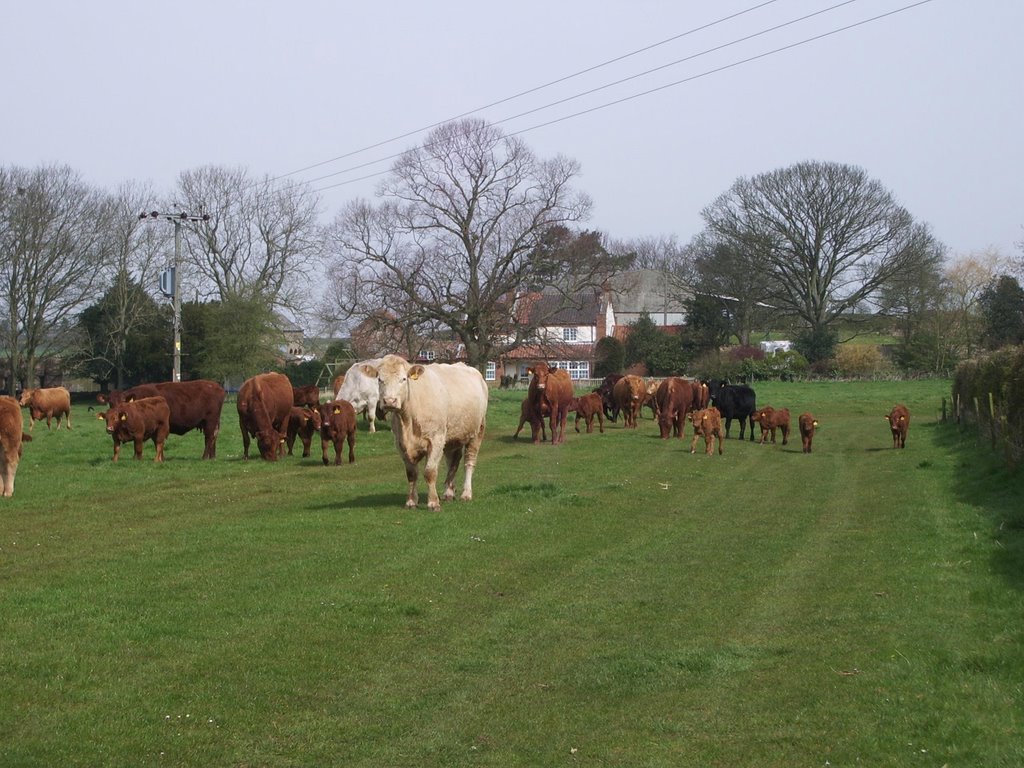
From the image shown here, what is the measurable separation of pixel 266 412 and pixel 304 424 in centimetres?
95

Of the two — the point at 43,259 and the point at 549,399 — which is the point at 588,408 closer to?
the point at 549,399

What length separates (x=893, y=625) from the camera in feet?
27.4

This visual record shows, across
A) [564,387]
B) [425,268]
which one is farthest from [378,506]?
[425,268]

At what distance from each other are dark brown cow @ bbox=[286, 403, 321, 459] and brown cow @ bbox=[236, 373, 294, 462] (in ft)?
0.44

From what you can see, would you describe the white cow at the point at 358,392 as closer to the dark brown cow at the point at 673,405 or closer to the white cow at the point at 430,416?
the dark brown cow at the point at 673,405

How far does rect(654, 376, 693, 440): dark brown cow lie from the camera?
30266 millimetres

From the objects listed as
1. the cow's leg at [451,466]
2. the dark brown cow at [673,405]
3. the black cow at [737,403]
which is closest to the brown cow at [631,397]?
the dark brown cow at [673,405]

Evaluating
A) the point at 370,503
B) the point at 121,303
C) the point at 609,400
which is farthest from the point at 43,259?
the point at 370,503

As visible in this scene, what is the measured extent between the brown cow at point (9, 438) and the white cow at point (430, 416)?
16.4 ft

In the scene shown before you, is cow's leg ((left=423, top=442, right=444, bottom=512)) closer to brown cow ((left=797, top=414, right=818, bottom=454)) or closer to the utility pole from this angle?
brown cow ((left=797, top=414, right=818, bottom=454))

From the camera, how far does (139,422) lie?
2177 centimetres

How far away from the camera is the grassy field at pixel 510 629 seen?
596cm

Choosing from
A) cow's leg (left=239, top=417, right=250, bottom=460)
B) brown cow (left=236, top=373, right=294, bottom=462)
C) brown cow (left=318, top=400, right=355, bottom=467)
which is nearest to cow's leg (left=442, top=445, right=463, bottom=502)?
brown cow (left=318, top=400, right=355, bottom=467)

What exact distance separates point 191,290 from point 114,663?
6279 cm
